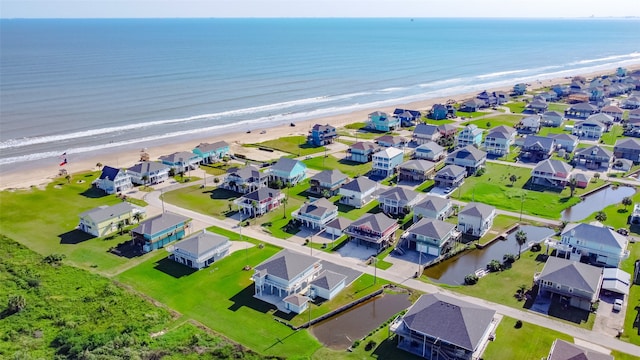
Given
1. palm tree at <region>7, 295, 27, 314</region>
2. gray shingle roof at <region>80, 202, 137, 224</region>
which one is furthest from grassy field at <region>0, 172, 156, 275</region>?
palm tree at <region>7, 295, 27, 314</region>

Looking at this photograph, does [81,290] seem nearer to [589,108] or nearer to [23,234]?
[23,234]

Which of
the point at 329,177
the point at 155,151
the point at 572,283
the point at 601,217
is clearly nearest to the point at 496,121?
the point at 601,217

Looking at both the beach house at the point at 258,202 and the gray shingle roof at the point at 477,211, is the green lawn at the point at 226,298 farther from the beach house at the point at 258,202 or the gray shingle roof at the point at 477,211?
the gray shingle roof at the point at 477,211

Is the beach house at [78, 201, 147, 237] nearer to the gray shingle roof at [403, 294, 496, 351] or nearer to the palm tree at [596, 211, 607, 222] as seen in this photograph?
the gray shingle roof at [403, 294, 496, 351]

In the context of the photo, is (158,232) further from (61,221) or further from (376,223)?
(376,223)

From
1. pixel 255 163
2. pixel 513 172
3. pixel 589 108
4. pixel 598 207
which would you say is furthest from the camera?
pixel 589 108

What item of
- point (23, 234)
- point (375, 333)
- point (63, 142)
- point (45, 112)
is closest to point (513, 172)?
point (375, 333)

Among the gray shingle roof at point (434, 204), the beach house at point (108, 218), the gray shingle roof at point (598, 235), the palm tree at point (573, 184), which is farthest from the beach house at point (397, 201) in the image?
the beach house at point (108, 218)
